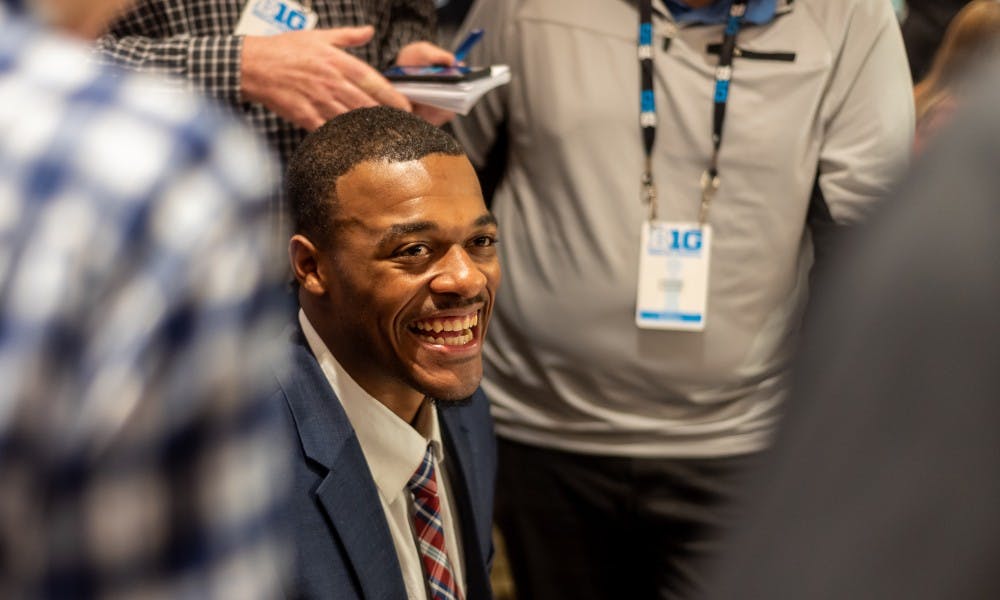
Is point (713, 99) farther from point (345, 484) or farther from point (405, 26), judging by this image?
point (345, 484)

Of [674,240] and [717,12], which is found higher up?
[717,12]

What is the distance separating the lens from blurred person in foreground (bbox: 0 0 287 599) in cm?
59

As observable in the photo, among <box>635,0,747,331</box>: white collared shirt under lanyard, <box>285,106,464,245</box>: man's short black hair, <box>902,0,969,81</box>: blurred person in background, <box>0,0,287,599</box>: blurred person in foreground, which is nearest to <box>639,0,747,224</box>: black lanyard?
<box>635,0,747,331</box>: white collared shirt under lanyard

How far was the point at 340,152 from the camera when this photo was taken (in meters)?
1.83

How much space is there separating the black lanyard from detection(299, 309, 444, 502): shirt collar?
90 cm

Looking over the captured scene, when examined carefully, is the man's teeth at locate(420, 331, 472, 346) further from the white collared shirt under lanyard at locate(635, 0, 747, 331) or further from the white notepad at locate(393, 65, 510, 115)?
the white collared shirt under lanyard at locate(635, 0, 747, 331)

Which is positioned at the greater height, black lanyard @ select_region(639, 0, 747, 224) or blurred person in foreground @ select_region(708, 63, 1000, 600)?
blurred person in foreground @ select_region(708, 63, 1000, 600)

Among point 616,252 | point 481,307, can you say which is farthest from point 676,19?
point 481,307

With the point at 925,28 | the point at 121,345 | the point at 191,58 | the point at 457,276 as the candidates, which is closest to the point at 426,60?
the point at 191,58

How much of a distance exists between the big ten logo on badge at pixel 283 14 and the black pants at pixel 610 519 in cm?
99

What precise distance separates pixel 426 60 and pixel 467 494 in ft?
2.91

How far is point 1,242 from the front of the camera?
60cm

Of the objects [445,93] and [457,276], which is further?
[445,93]

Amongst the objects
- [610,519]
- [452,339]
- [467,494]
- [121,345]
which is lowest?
[610,519]
